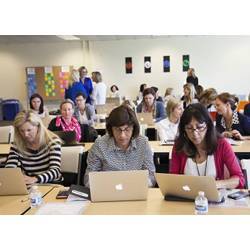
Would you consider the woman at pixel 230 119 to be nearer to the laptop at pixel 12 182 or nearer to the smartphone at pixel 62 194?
the smartphone at pixel 62 194

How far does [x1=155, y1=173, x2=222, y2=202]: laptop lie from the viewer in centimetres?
200

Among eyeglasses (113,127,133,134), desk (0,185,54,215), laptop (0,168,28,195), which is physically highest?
eyeglasses (113,127,133,134)

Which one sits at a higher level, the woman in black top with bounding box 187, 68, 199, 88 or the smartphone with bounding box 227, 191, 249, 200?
the woman in black top with bounding box 187, 68, 199, 88

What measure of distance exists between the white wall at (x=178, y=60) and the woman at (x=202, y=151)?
28.7 ft

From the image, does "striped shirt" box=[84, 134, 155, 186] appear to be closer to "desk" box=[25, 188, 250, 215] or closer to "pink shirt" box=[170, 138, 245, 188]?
"pink shirt" box=[170, 138, 245, 188]

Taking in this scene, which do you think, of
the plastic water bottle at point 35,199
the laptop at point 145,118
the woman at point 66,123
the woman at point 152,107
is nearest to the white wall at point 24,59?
the woman at point 152,107

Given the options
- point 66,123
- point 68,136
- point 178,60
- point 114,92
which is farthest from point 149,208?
point 178,60

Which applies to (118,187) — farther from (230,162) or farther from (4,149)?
(4,149)

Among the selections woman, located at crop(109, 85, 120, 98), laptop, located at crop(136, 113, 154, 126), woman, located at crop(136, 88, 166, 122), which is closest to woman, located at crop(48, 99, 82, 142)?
laptop, located at crop(136, 113, 154, 126)

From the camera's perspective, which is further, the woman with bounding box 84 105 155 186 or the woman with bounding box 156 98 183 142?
the woman with bounding box 156 98 183 142

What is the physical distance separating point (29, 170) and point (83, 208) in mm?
978

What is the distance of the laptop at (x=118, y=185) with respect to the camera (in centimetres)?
208
